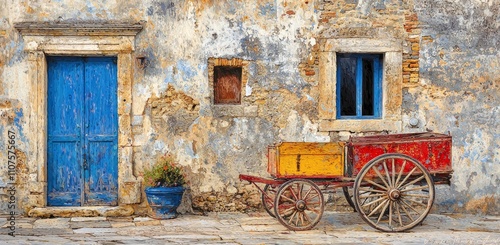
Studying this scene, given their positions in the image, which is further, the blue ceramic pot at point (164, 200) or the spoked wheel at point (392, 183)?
the blue ceramic pot at point (164, 200)

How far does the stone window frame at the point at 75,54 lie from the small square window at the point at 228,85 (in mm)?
1228

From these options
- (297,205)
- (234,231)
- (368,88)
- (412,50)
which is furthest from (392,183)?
(412,50)

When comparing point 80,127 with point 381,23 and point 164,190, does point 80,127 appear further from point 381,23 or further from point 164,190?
point 381,23

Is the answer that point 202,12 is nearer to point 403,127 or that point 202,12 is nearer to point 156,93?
point 156,93

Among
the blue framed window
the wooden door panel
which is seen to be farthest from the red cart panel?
the wooden door panel

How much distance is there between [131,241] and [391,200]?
120 inches

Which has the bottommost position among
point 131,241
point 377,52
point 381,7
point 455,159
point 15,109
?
point 131,241

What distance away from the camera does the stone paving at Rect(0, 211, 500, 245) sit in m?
7.66

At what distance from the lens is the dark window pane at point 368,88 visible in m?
10.1

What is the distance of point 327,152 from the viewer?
828 centimetres

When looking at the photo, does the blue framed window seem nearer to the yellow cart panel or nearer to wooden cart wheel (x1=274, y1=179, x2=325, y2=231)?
the yellow cart panel

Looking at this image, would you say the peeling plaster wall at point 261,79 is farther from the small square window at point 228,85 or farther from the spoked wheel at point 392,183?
the spoked wheel at point 392,183

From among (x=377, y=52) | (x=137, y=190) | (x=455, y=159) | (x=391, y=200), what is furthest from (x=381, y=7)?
(x=137, y=190)

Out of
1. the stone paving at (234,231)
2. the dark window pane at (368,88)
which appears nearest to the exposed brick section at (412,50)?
the dark window pane at (368,88)
